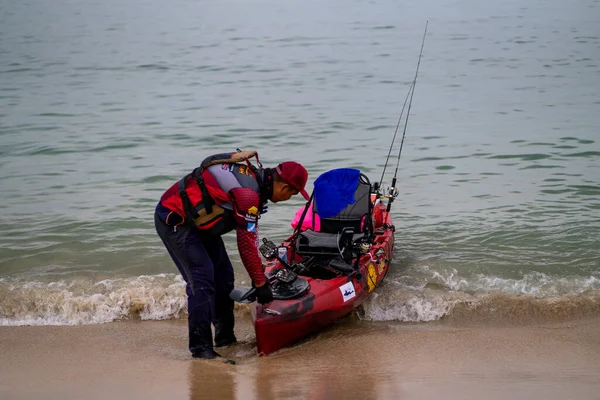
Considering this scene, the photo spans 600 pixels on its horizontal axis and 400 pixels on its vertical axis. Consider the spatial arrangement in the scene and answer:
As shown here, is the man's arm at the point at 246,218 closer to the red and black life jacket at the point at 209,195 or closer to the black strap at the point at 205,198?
the red and black life jacket at the point at 209,195

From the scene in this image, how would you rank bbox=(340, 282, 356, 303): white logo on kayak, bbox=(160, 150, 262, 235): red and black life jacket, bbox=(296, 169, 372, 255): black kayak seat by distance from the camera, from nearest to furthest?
bbox=(160, 150, 262, 235): red and black life jacket < bbox=(340, 282, 356, 303): white logo on kayak < bbox=(296, 169, 372, 255): black kayak seat

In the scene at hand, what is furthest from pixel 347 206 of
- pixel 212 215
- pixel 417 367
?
pixel 417 367

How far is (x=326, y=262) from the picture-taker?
6930 millimetres

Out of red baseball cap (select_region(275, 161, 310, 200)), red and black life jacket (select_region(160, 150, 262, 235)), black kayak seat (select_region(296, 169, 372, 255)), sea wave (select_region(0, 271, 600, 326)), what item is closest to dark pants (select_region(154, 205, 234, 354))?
red and black life jacket (select_region(160, 150, 262, 235))

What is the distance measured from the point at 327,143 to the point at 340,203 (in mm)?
6989

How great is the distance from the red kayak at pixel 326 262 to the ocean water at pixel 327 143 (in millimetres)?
450

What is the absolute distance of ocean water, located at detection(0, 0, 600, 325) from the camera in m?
7.82

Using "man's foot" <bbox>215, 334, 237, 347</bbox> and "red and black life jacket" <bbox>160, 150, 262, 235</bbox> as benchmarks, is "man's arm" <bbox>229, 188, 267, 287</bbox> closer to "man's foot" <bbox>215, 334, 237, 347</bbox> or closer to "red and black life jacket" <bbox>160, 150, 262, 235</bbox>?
"red and black life jacket" <bbox>160, 150, 262, 235</bbox>

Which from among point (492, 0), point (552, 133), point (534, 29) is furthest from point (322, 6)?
point (552, 133)

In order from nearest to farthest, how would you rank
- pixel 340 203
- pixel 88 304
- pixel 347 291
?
pixel 347 291, pixel 88 304, pixel 340 203

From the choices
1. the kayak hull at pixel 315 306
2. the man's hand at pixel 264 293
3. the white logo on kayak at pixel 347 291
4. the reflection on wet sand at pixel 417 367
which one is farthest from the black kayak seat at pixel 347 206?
the man's hand at pixel 264 293

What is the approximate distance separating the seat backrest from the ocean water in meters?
0.68

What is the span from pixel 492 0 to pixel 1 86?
76.9ft

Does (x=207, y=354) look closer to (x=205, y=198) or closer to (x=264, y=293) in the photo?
(x=264, y=293)
